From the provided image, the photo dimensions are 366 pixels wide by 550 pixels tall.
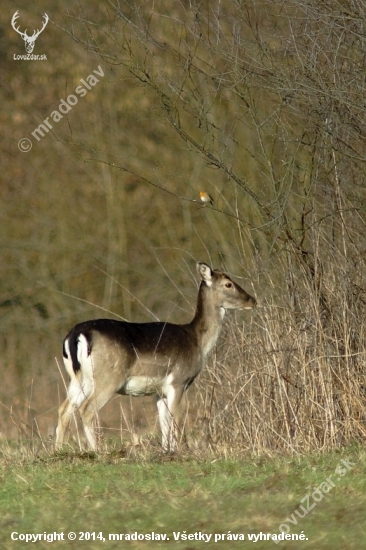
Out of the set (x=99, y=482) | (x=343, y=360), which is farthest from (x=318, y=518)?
(x=343, y=360)

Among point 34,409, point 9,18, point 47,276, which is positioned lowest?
point 34,409

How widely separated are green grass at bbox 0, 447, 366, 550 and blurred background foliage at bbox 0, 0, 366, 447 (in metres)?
1.27

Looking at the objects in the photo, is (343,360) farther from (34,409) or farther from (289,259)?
(34,409)

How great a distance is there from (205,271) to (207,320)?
52 centimetres

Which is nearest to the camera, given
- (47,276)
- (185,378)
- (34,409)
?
(185,378)

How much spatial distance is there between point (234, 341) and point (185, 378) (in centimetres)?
116

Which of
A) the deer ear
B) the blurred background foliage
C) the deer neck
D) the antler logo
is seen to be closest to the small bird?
the blurred background foliage

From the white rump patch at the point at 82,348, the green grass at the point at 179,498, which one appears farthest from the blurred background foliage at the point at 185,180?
the green grass at the point at 179,498

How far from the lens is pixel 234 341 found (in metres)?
10.5

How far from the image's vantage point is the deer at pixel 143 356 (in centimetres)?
1081

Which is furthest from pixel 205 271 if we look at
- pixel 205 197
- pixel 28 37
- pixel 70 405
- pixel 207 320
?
pixel 28 37

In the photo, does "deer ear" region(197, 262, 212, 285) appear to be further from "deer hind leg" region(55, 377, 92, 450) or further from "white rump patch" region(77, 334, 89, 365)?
"deer hind leg" region(55, 377, 92, 450)

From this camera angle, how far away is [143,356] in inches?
442

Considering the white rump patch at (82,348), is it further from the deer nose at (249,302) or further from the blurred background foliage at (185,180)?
the deer nose at (249,302)
